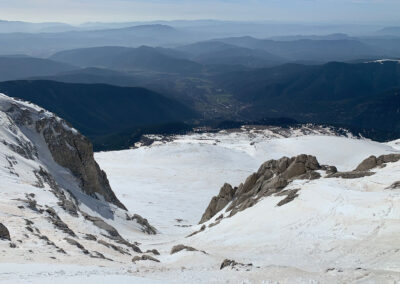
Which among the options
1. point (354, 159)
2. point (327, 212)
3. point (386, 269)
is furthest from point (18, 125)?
point (354, 159)

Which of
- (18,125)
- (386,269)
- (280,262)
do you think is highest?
(18,125)

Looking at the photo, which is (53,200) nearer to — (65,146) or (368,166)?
(65,146)

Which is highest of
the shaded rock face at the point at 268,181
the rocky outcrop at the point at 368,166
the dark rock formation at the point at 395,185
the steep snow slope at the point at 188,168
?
the dark rock formation at the point at 395,185

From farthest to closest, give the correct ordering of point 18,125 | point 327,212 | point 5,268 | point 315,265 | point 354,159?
point 354,159 < point 18,125 < point 327,212 < point 315,265 < point 5,268

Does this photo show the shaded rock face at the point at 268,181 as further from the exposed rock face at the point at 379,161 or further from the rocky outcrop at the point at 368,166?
the exposed rock face at the point at 379,161

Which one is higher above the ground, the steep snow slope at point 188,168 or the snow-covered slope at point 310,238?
the snow-covered slope at point 310,238

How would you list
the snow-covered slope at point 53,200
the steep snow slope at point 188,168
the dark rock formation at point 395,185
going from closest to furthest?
1. the snow-covered slope at point 53,200
2. the dark rock formation at point 395,185
3. the steep snow slope at point 188,168

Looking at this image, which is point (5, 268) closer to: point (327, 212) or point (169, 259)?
point (169, 259)

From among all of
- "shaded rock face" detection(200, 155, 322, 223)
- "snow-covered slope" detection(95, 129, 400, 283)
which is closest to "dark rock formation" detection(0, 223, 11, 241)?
"snow-covered slope" detection(95, 129, 400, 283)

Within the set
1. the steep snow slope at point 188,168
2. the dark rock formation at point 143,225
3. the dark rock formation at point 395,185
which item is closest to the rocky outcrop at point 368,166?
the dark rock formation at point 395,185
